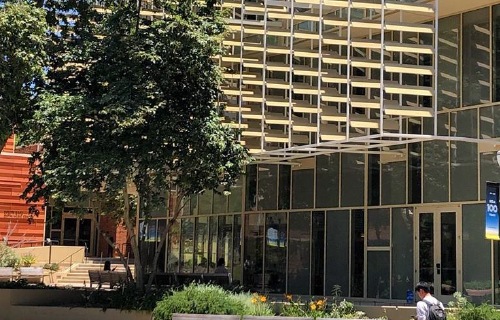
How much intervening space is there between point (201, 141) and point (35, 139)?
4506 millimetres

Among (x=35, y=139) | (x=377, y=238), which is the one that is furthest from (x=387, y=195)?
(x=35, y=139)

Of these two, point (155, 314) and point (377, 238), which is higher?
point (377, 238)

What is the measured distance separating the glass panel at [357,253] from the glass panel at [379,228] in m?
0.33

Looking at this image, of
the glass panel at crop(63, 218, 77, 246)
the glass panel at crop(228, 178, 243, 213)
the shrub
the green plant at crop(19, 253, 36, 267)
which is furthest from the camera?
the glass panel at crop(63, 218, 77, 246)

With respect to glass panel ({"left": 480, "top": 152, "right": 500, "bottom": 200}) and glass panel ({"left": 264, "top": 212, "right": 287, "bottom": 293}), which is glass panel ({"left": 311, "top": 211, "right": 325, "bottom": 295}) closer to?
glass panel ({"left": 264, "top": 212, "right": 287, "bottom": 293})

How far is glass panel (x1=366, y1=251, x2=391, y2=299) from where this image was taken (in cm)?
2300

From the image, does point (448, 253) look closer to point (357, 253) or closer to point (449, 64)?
point (357, 253)

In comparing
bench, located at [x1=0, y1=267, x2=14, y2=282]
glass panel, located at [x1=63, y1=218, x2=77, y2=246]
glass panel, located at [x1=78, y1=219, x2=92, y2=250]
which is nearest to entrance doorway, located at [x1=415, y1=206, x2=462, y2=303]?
bench, located at [x1=0, y1=267, x2=14, y2=282]

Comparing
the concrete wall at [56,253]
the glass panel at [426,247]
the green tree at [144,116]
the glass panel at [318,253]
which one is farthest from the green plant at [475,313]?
the concrete wall at [56,253]

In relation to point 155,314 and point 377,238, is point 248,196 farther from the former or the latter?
point 155,314

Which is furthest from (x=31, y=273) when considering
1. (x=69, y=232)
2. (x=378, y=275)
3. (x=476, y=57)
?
(x=69, y=232)

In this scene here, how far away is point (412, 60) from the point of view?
22938mm

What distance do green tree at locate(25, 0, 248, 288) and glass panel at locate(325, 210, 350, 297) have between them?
5785mm

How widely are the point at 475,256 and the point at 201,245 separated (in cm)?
1353
